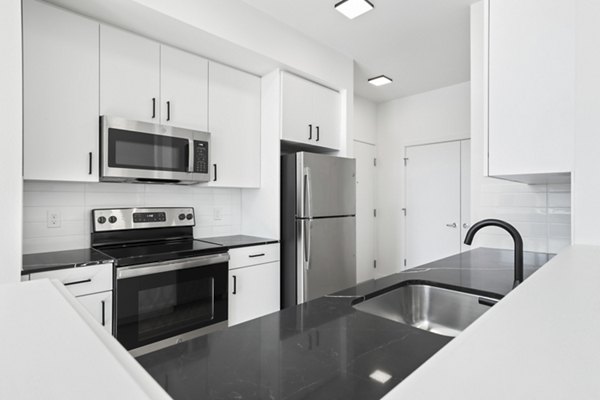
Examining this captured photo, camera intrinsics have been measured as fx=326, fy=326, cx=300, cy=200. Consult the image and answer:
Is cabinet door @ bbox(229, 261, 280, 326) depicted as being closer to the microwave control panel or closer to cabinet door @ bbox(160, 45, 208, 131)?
the microwave control panel

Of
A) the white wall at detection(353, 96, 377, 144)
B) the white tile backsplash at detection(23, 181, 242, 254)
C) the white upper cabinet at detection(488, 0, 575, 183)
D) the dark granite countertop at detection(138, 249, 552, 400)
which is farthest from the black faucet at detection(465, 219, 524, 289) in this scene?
the white wall at detection(353, 96, 377, 144)

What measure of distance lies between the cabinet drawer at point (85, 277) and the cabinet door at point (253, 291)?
0.84 m

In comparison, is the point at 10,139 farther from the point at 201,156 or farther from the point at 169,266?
the point at 201,156

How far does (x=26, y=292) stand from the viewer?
1.30 feet

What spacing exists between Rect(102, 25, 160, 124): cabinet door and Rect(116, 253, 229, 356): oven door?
105 cm

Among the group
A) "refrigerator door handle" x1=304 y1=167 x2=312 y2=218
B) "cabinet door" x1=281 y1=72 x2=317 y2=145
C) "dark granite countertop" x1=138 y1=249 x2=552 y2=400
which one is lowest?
"dark granite countertop" x1=138 y1=249 x2=552 y2=400

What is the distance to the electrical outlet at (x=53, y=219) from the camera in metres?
2.08

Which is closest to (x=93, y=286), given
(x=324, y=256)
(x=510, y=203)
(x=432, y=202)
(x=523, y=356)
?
(x=324, y=256)

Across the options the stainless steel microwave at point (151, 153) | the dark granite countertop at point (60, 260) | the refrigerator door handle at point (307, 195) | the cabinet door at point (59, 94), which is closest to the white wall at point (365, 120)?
the refrigerator door handle at point (307, 195)

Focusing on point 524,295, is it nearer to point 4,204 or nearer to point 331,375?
point 331,375

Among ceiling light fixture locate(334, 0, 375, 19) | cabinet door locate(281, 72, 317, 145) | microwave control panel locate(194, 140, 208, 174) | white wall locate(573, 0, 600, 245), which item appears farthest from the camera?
cabinet door locate(281, 72, 317, 145)

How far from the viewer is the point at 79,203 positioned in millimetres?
2205

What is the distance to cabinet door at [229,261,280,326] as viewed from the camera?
8.04 feet

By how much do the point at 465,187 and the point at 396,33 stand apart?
6.95 ft
